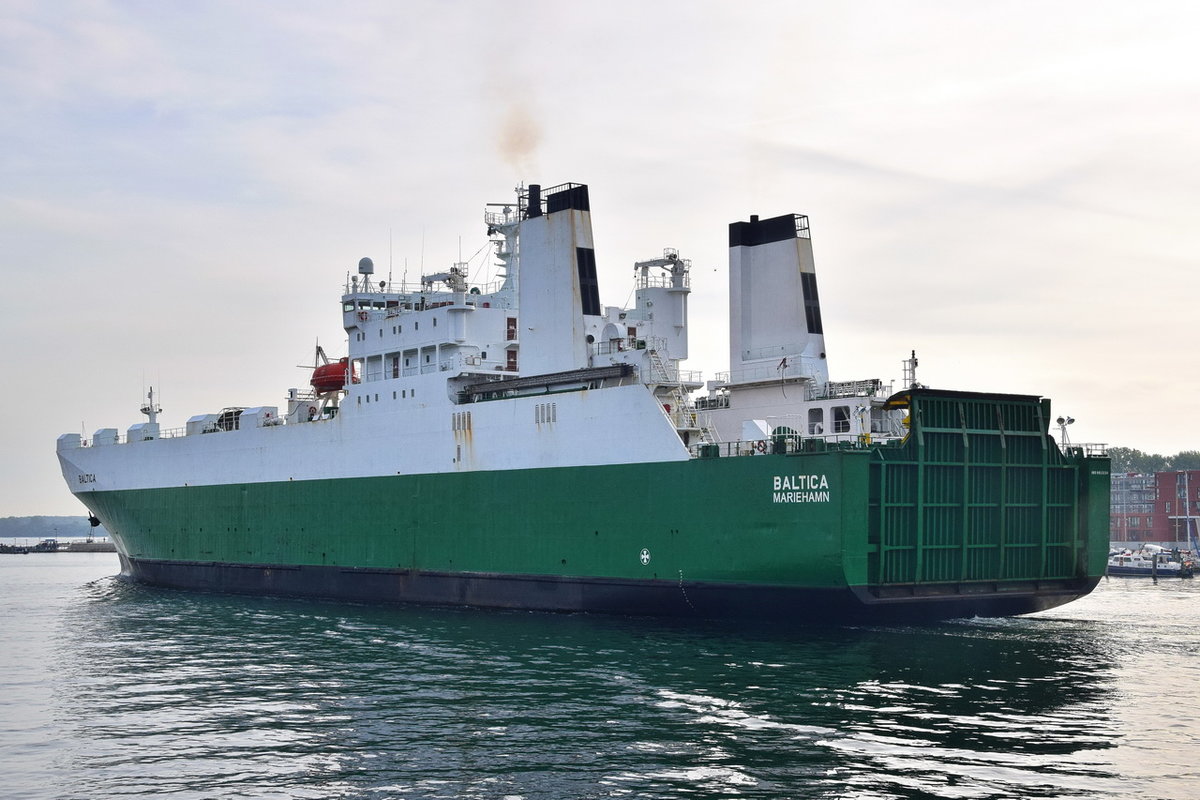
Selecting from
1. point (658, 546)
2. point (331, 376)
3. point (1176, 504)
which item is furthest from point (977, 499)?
point (1176, 504)

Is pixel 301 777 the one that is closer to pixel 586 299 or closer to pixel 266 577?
pixel 586 299

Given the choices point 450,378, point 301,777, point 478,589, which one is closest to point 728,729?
point 301,777

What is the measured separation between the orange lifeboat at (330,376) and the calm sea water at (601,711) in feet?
45.1

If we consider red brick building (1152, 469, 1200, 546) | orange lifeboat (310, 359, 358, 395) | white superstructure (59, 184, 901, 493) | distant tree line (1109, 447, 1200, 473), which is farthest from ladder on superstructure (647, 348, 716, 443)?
distant tree line (1109, 447, 1200, 473)

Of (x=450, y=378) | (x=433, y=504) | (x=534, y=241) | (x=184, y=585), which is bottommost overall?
(x=184, y=585)

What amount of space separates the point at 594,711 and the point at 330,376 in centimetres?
2745

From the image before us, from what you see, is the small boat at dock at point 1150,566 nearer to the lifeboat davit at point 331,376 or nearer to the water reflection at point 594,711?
the water reflection at point 594,711

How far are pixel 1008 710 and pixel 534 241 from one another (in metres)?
21.8

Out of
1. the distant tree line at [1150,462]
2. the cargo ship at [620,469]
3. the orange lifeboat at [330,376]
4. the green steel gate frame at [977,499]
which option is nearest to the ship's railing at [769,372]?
the cargo ship at [620,469]

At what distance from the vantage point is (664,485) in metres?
31.9

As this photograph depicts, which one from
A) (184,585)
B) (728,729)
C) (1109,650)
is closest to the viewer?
(728,729)

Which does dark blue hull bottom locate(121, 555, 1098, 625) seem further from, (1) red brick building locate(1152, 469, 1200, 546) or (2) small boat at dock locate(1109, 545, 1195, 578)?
(1) red brick building locate(1152, 469, 1200, 546)

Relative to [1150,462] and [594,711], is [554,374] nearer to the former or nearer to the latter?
[594,711]

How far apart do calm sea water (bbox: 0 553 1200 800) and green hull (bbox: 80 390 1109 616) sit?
116 cm
